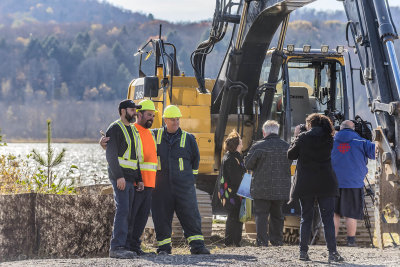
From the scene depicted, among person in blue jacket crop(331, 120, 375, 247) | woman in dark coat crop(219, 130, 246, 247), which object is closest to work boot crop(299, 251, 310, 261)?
person in blue jacket crop(331, 120, 375, 247)

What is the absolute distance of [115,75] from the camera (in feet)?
425

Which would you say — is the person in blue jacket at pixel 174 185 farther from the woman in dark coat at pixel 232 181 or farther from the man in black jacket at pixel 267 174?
the woman in dark coat at pixel 232 181

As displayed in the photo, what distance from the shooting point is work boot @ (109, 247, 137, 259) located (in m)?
10.2

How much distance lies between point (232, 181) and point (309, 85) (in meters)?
3.85

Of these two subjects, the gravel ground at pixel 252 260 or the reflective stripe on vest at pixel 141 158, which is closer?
the gravel ground at pixel 252 260

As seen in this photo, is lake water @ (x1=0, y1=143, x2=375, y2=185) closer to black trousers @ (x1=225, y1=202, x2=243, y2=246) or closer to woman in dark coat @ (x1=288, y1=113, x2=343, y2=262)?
black trousers @ (x1=225, y1=202, x2=243, y2=246)

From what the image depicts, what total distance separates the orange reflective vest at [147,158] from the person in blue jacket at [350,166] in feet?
9.08

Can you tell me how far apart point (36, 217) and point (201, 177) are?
4.33 meters

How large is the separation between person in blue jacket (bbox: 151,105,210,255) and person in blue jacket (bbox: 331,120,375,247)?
2.18 meters

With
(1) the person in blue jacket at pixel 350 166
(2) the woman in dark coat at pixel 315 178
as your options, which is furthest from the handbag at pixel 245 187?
(2) the woman in dark coat at pixel 315 178

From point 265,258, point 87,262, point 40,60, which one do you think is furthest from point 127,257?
point 40,60

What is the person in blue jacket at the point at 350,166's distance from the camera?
11.8 metres

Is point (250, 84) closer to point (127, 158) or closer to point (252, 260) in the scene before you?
point (127, 158)

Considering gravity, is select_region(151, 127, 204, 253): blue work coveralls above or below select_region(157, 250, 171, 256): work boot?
above
